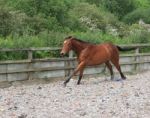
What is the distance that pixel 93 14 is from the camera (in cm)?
3350

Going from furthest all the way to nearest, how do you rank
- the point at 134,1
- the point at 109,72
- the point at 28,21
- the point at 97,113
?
1. the point at 134,1
2. the point at 28,21
3. the point at 109,72
4. the point at 97,113

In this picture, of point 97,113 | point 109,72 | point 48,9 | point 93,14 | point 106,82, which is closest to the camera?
point 97,113

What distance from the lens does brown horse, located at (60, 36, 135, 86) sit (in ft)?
50.6

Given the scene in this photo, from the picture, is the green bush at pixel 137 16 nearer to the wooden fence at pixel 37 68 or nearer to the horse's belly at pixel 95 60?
the wooden fence at pixel 37 68

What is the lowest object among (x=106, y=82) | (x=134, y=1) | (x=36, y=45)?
(x=134, y=1)

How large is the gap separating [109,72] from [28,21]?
6.18 meters

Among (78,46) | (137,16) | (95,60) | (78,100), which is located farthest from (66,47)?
(137,16)

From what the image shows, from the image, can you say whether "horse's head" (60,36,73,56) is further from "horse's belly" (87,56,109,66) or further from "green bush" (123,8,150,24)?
"green bush" (123,8,150,24)

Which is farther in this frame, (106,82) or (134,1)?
(134,1)

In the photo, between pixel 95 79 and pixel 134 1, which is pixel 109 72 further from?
pixel 134 1

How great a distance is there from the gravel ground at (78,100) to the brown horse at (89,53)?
647mm

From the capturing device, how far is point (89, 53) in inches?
628

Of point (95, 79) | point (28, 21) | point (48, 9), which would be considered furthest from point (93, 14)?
point (95, 79)

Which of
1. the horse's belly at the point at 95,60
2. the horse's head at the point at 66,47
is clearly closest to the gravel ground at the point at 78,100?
the horse's belly at the point at 95,60
